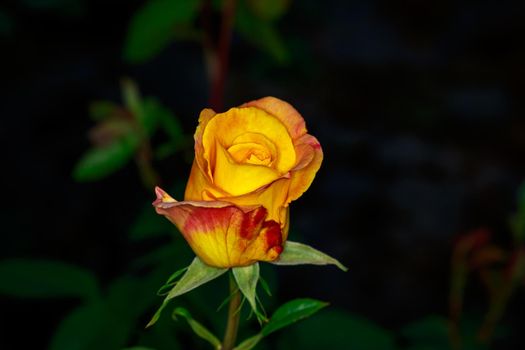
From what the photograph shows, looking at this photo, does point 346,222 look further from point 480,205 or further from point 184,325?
point 184,325

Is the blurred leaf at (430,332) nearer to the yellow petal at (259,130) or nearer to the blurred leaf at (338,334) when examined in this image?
the blurred leaf at (338,334)

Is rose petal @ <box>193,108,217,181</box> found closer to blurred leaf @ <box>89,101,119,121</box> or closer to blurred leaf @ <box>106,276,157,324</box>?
blurred leaf @ <box>106,276,157,324</box>

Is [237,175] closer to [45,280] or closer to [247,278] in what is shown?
[247,278]

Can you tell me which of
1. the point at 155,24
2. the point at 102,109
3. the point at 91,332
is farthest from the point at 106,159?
the point at 91,332

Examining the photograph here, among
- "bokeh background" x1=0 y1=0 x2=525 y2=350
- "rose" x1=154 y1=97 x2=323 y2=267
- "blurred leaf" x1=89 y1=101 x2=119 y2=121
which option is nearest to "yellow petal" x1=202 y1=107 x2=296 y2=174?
"rose" x1=154 y1=97 x2=323 y2=267

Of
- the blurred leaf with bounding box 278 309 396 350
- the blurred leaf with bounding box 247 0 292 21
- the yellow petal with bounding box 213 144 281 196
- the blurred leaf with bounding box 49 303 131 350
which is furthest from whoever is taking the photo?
the blurred leaf with bounding box 247 0 292 21

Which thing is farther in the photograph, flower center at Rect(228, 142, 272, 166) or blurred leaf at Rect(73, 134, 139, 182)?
blurred leaf at Rect(73, 134, 139, 182)

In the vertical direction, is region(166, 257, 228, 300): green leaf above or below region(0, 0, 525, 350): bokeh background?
above
